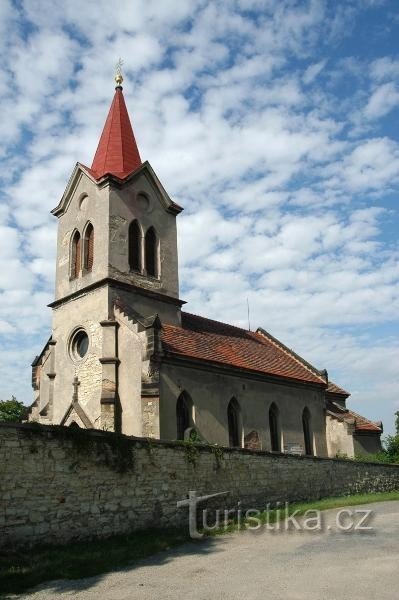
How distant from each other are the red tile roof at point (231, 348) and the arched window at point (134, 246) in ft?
9.65

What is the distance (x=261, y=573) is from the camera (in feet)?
30.8

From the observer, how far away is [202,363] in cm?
2186

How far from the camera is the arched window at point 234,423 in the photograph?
22969 mm

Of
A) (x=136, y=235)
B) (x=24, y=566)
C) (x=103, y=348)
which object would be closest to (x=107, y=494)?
(x=24, y=566)

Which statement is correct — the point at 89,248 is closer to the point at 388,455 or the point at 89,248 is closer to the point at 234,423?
the point at 234,423

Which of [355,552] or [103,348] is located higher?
[103,348]

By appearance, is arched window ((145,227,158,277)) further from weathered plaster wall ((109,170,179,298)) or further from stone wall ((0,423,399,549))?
stone wall ((0,423,399,549))

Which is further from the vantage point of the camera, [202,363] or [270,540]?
[202,363]

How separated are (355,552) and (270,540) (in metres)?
2.63

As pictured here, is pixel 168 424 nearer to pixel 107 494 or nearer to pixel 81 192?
pixel 107 494

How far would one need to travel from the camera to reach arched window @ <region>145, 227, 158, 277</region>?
24.8m

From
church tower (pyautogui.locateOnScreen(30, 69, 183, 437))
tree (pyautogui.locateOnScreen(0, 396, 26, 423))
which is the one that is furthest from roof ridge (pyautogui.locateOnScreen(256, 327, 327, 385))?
tree (pyautogui.locateOnScreen(0, 396, 26, 423))

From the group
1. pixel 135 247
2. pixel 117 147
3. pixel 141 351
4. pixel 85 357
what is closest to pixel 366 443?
pixel 141 351

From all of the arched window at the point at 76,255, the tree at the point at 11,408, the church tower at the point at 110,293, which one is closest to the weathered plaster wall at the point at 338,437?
the church tower at the point at 110,293
